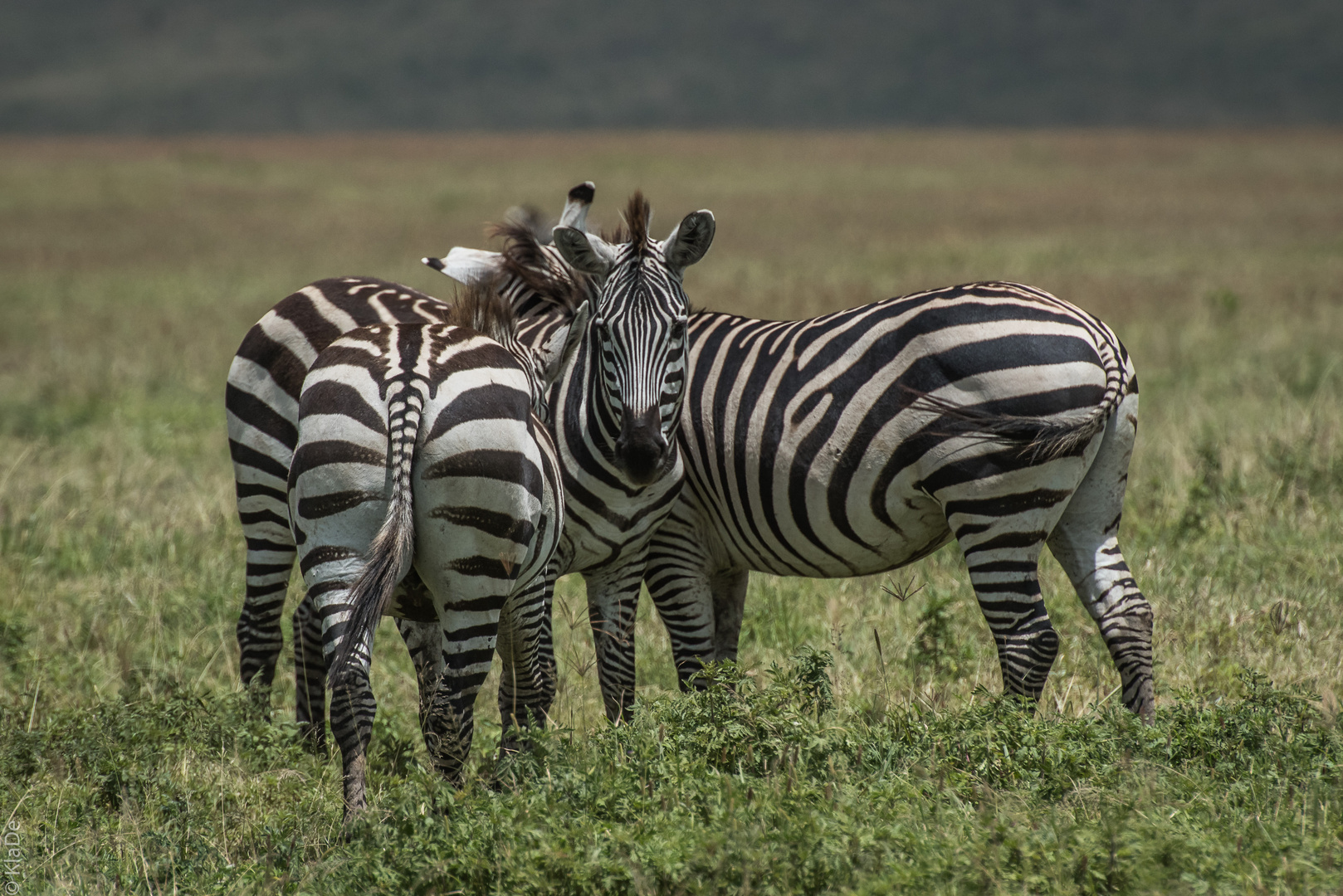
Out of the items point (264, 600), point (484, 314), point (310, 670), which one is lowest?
point (310, 670)

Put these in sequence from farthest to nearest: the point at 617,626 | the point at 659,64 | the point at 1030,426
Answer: the point at 659,64 < the point at 617,626 < the point at 1030,426

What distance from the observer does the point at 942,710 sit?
4449 millimetres

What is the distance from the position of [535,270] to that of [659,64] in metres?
128

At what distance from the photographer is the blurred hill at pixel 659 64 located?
105562mm

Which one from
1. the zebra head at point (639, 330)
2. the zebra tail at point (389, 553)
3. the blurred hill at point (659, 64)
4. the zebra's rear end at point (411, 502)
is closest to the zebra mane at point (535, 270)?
the zebra head at point (639, 330)

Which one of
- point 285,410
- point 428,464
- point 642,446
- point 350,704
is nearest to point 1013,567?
point 642,446

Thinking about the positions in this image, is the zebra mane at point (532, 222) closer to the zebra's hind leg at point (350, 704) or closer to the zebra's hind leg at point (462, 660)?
the zebra's hind leg at point (462, 660)

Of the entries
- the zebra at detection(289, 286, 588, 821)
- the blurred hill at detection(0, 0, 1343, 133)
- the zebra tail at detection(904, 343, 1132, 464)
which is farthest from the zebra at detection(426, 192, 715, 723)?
the blurred hill at detection(0, 0, 1343, 133)

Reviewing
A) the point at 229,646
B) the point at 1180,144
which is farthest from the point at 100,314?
the point at 1180,144

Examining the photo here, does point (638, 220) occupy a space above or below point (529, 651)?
above

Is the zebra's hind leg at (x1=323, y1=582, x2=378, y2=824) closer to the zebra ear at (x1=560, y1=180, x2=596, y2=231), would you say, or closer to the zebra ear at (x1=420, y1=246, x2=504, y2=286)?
the zebra ear at (x1=420, y1=246, x2=504, y2=286)

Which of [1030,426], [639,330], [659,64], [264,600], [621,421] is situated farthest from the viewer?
[659,64]

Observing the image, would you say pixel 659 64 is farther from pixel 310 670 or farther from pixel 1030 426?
pixel 1030 426

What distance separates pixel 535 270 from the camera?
17.4 ft
